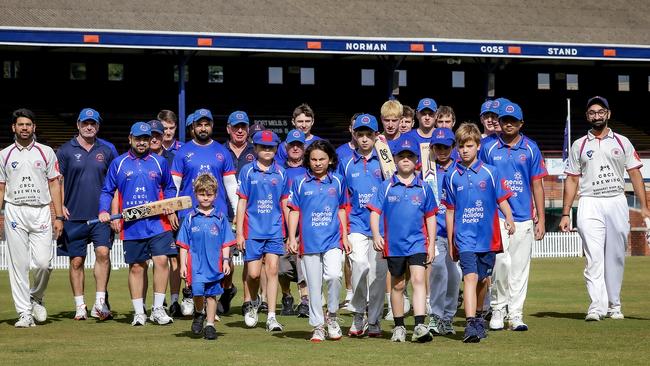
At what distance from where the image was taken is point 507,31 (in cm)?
4128

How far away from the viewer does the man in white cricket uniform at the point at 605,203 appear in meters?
13.4

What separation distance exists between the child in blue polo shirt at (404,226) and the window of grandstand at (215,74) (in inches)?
1298

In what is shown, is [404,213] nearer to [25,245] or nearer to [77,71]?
[25,245]

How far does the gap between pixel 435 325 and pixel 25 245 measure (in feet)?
15.5

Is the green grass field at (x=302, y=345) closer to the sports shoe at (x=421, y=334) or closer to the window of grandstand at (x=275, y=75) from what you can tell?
the sports shoe at (x=421, y=334)

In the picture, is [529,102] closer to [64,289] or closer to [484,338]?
[64,289]

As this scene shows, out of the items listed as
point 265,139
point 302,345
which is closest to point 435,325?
point 302,345

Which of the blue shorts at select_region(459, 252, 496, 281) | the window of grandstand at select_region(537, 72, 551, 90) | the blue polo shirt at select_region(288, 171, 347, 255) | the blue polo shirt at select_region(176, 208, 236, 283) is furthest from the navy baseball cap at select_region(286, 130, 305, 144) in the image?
the window of grandstand at select_region(537, 72, 551, 90)

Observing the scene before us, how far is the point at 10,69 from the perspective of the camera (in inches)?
1628

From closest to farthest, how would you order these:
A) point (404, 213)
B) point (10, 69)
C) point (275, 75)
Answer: point (404, 213)
point (10, 69)
point (275, 75)

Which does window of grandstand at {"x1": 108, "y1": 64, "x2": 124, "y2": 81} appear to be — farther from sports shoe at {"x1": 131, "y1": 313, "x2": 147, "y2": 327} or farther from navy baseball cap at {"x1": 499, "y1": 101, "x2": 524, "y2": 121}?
navy baseball cap at {"x1": 499, "y1": 101, "x2": 524, "y2": 121}

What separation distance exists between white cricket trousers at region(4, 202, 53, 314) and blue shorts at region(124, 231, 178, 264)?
91 cm

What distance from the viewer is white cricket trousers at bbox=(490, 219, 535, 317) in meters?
12.3

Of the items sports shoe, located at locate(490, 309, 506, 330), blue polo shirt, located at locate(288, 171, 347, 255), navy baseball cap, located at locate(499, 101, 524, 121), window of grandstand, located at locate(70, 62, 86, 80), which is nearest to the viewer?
blue polo shirt, located at locate(288, 171, 347, 255)
